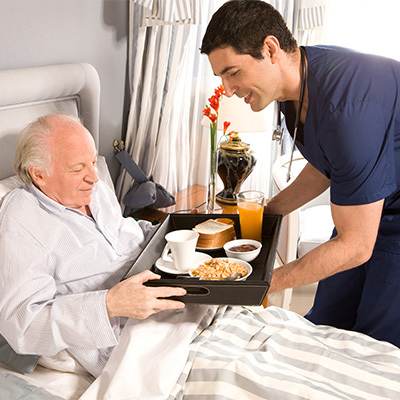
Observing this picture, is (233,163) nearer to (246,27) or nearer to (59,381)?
(246,27)

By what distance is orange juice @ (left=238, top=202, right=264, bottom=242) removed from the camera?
5.76ft

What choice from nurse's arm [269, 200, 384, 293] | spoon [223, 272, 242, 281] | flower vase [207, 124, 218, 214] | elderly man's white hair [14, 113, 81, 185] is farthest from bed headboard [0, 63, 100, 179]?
nurse's arm [269, 200, 384, 293]

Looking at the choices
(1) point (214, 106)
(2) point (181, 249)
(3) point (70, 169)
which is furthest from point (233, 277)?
(1) point (214, 106)

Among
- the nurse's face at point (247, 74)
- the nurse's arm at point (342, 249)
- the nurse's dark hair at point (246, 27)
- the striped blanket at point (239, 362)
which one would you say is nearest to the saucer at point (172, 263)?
the striped blanket at point (239, 362)

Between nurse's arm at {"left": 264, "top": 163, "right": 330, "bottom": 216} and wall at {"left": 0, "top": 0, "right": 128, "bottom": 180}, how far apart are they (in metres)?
1.08

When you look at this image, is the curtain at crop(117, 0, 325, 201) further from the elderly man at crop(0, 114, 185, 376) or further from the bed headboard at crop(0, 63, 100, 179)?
the elderly man at crop(0, 114, 185, 376)

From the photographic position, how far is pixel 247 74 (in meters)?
1.49

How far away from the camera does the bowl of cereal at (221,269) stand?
150 centimetres

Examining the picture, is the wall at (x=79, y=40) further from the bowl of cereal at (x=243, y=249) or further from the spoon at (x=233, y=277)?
the spoon at (x=233, y=277)

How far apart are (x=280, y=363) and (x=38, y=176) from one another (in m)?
0.95

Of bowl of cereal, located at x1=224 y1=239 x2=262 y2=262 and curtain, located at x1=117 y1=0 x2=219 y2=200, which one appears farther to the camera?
curtain, located at x1=117 y1=0 x2=219 y2=200

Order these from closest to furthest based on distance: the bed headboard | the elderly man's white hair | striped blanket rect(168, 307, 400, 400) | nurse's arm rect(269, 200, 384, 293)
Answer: striped blanket rect(168, 307, 400, 400), nurse's arm rect(269, 200, 384, 293), the elderly man's white hair, the bed headboard

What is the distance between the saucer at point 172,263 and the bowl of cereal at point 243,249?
74 mm

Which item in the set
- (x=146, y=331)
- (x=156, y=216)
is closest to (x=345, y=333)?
(x=146, y=331)
